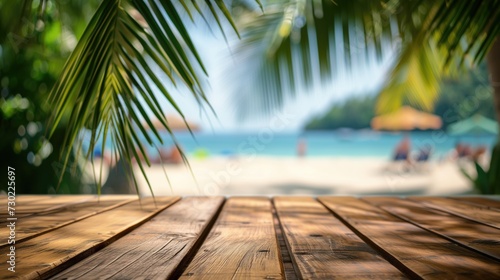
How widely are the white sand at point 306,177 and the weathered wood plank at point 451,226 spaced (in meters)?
13.2

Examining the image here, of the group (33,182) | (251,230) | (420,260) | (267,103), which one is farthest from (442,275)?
(33,182)

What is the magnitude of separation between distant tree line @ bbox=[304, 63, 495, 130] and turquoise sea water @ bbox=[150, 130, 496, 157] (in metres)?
0.66

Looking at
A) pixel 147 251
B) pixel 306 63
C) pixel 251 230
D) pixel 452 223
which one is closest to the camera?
pixel 147 251

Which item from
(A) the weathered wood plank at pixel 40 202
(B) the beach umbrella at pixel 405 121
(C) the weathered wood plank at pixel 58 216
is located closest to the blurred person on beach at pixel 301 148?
(B) the beach umbrella at pixel 405 121

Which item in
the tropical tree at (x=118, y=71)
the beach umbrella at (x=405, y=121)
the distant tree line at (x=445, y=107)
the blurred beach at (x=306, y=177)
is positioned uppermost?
the distant tree line at (x=445, y=107)

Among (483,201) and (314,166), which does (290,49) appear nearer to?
(483,201)

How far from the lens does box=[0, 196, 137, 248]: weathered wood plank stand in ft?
3.86

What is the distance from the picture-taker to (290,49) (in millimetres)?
3180

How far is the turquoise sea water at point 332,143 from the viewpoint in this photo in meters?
23.4

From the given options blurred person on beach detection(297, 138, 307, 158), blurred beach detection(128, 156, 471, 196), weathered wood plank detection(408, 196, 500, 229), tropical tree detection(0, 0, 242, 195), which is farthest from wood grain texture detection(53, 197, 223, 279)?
blurred person on beach detection(297, 138, 307, 158)

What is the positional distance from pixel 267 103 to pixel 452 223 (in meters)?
2.25

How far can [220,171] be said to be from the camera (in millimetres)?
21578

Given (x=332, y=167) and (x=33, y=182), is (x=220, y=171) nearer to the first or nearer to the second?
(x=332, y=167)

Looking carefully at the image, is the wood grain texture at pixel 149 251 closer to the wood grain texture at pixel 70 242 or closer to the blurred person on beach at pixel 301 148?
the wood grain texture at pixel 70 242
